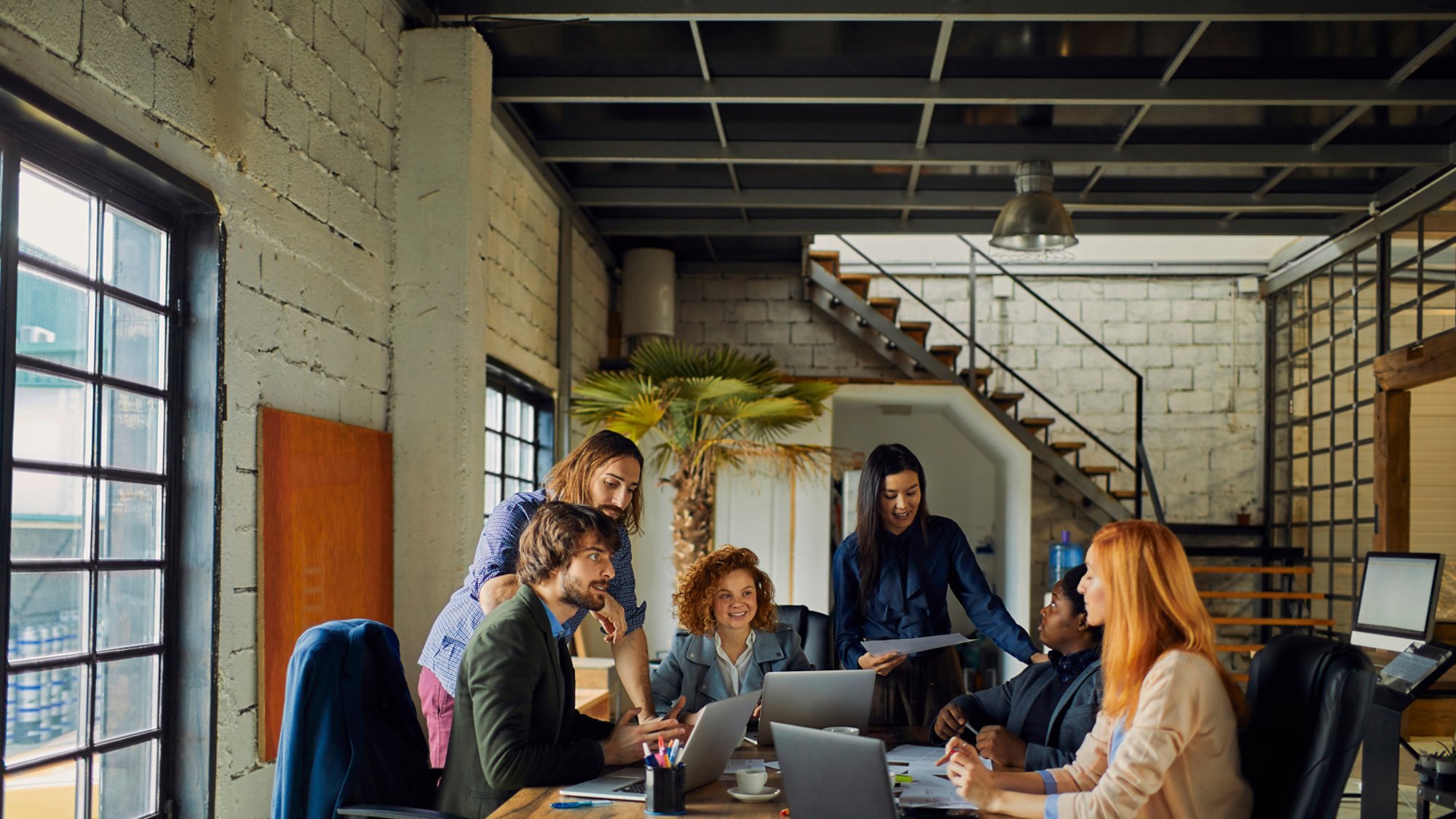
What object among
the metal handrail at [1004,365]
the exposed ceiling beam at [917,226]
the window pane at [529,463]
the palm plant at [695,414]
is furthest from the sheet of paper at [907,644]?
the metal handrail at [1004,365]

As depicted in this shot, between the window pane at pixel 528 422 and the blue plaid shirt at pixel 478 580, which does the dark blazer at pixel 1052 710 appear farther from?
the window pane at pixel 528 422

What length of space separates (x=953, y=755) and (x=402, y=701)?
3.95 ft

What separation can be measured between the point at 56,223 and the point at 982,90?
409 centimetres

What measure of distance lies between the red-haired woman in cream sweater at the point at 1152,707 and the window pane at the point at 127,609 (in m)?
1.97

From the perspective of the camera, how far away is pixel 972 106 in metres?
6.24

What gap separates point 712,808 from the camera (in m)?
2.50

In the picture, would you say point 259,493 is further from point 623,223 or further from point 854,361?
point 854,361

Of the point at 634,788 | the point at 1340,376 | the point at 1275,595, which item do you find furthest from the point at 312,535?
the point at 1340,376

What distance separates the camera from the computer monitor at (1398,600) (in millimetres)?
4742

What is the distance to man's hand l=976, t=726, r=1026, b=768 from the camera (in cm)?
297

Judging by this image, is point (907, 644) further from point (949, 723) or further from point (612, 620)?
point (612, 620)

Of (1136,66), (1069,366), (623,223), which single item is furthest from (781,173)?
(1069,366)

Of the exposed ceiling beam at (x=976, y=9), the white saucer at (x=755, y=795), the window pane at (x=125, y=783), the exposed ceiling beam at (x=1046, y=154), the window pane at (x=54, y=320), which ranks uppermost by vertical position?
the exposed ceiling beam at (x=976, y=9)

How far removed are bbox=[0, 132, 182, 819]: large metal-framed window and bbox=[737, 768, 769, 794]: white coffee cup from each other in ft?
4.92
